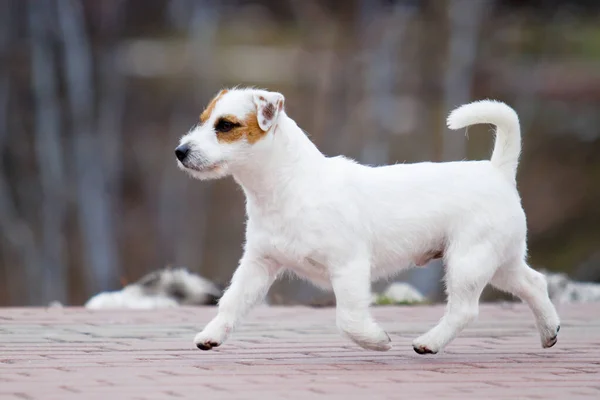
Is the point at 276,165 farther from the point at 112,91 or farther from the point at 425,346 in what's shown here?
the point at 112,91

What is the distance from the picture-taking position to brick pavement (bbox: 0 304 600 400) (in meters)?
3.82

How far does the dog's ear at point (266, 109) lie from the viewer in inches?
184

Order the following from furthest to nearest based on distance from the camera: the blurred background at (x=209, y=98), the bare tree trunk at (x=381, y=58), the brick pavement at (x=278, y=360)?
the bare tree trunk at (x=381, y=58)
the blurred background at (x=209, y=98)
the brick pavement at (x=278, y=360)

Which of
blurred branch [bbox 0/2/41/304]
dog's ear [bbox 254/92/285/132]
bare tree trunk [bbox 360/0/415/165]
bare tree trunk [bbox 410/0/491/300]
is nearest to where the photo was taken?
dog's ear [bbox 254/92/285/132]

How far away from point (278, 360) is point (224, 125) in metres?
1.03

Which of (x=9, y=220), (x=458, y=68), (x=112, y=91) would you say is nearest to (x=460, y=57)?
(x=458, y=68)

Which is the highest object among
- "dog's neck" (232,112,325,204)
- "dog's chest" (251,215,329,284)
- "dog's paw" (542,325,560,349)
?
"dog's neck" (232,112,325,204)

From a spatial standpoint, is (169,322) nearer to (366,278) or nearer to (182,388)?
(366,278)

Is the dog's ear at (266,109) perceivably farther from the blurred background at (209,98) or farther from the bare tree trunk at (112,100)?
the bare tree trunk at (112,100)

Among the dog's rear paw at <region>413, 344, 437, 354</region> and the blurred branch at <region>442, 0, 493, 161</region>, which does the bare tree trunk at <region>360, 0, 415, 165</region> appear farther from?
the dog's rear paw at <region>413, 344, 437, 354</region>

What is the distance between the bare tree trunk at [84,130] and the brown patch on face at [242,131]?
9359mm

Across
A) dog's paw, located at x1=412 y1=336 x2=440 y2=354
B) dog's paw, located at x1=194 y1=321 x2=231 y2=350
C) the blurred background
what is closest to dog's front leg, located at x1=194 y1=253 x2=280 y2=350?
dog's paw, located at x1=194 y1=321 x2=231 y2=350

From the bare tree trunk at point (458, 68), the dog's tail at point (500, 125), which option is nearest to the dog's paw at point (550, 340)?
the dog's tail at point (500, 125)

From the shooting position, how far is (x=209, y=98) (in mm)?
13398
